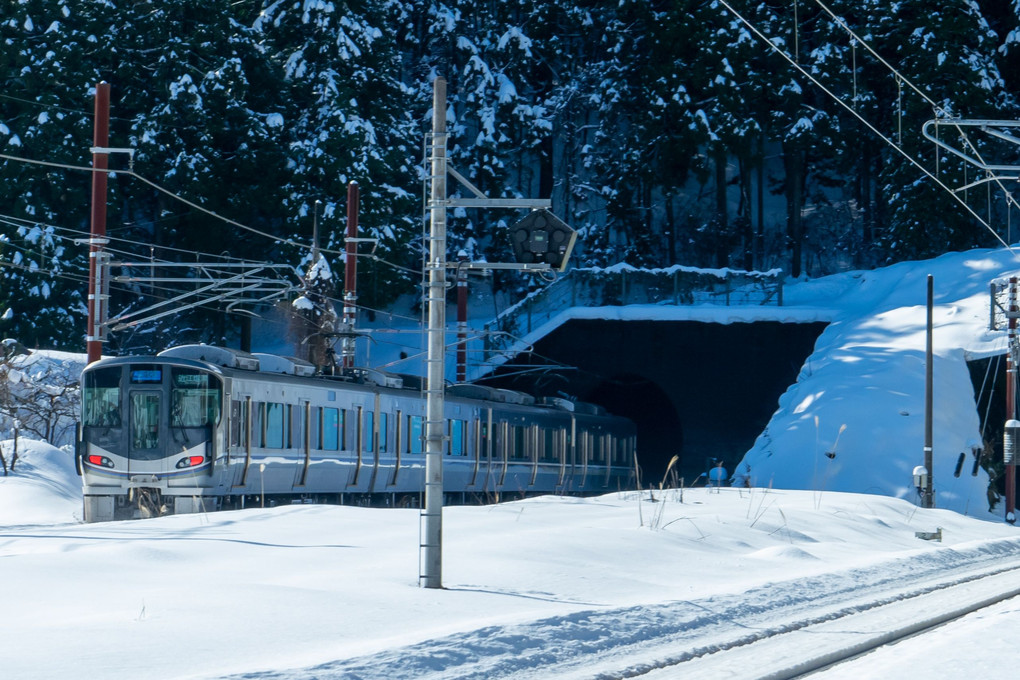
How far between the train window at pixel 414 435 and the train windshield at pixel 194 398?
829 cm

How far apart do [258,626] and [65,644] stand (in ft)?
5.30

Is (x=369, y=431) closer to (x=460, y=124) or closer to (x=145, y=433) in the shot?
(x=145, y=433)

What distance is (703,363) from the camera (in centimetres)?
4588

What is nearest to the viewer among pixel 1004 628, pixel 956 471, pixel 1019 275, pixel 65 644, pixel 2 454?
pixel 65 644

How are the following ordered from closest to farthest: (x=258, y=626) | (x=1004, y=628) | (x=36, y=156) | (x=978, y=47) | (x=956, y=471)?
(x=258, y=626)
(x=1004, y=628)
(x=956, y=471)
(x=36, y=156)
(x=978, y=47)

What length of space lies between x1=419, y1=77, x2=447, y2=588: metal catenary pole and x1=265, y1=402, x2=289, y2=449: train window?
11.7m

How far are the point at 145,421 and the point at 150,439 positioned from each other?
0.32m

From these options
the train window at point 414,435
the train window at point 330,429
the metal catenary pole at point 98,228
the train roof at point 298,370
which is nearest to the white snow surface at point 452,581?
the metal catenary pole at point 98,228

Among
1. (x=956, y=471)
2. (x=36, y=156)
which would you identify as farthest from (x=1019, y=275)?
(x=36, y=156)

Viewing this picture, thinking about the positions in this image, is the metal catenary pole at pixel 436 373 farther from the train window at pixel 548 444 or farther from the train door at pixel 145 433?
the train window at pixel 548 444

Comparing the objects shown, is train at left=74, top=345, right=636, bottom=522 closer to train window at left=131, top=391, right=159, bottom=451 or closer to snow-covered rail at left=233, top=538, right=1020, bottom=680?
train window at left=131, top=391, right=159, bottom=451

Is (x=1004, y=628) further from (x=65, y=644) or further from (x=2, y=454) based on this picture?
(x=2, y=454)

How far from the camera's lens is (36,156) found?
50.1m

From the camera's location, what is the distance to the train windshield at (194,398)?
76.8 ft
